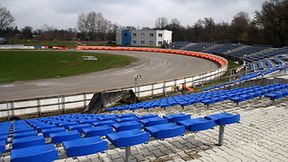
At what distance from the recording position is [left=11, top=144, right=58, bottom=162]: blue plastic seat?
12.7 feet

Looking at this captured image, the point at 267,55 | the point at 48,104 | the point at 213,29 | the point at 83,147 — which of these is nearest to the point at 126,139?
the point at 83,147

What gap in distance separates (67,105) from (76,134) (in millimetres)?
13012

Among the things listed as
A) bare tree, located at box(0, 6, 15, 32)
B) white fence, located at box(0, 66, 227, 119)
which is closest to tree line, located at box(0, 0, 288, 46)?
bare tree, located at box(0, 6, 15, 32)

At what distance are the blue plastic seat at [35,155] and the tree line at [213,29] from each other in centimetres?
6761

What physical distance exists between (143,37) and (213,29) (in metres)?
36.3

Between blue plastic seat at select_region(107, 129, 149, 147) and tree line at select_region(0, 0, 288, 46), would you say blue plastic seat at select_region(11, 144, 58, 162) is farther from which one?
tree line at select_region(0, 0, 288, 46)

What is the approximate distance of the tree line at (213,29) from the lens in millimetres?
69969

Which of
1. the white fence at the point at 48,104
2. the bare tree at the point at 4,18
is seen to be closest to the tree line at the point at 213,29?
A: the bare tree at the point at 4,18

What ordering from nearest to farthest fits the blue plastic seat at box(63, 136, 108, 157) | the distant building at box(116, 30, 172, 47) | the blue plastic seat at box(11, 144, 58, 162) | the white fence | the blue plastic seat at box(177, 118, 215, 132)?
the blue plastic seat at box(11, 144, 58, 162) → the blue plastic seat at box(63, 136, 108, 157) → the blue plastic seat at box(177, 118, 215, 132) → the white fence → the distant building at box(116, 30, 172, 47)

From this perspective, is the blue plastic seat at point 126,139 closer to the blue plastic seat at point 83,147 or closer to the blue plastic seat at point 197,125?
the blue plastic seat at point 83,147

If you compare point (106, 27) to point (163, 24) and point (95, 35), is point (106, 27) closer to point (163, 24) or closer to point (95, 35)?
point (95, 35)

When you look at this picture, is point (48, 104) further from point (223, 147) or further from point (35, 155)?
point (35, 155)

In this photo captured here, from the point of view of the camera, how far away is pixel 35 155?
3922 millimetres

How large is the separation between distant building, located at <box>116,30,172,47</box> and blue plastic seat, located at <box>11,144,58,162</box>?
102 m
